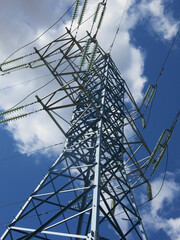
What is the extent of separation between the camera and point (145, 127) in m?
15.7

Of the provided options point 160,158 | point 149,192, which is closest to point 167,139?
point 160,158

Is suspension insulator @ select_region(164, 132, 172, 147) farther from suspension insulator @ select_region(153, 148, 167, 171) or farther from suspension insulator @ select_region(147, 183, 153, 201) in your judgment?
suspension insulator @ select_region(147, 183, 153, 201)

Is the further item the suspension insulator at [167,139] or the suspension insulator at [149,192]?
the suspension insulator at [167,139]

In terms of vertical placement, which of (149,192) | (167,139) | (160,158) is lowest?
(149,192)

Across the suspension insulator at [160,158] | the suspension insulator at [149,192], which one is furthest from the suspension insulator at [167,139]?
the suspension insulator at [149,192]

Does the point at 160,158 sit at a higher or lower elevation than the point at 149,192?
higher

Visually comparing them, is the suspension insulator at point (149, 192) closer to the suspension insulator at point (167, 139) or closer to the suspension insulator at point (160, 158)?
the suspension insulator at point (160, 158)

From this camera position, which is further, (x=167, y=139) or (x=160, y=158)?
(x=167, y=139)

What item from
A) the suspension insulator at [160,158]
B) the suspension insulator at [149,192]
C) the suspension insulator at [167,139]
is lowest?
the suspension insulator at [149,192]

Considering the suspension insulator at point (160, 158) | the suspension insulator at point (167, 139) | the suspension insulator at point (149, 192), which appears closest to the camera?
the suspension insulator at point (149, 192)

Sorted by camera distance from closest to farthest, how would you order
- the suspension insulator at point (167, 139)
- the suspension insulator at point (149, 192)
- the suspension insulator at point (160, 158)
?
the suspension insulator at point (149, 192), the suspension insulator at point (160, 158), the suspension insulator at point (167, 139)

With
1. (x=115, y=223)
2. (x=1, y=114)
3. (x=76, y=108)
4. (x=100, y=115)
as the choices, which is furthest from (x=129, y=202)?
(x=1, y=114)

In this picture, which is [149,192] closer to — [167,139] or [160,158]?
[160,158]

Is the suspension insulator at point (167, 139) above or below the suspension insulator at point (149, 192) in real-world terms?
above
